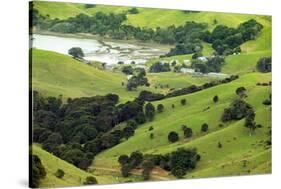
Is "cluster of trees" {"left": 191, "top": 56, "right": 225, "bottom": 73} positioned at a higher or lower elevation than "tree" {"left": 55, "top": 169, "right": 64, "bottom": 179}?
higher

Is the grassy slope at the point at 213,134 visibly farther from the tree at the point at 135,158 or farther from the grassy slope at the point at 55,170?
the grassy slope at the point at 55,170

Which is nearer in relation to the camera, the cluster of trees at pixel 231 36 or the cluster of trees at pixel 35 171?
the cluster of trees at pixel 35 171

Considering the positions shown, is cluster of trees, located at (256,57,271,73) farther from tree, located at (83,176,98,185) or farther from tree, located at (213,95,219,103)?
tree, located at (83,176,98,185)

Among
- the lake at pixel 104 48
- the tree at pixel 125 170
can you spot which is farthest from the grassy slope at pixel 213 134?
the lake at pixel 104 48

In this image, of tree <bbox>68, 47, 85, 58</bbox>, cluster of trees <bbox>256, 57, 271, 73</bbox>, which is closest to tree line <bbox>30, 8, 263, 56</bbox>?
tree <bbox>68, 47, 85, 58</bbox>

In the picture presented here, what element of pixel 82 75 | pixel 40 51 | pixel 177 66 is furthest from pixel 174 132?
pixel 40 51

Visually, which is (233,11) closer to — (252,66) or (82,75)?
(252,66)

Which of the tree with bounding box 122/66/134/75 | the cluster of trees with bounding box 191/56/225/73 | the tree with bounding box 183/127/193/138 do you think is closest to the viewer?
the tree with bounding box 122/66/134/75
